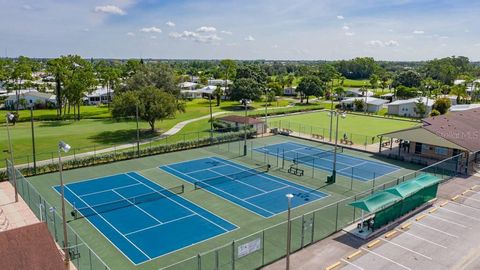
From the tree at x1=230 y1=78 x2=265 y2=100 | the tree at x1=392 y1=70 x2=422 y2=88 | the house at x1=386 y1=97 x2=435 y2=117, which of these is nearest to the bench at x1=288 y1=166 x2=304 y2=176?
the house at x1=386 y1=97 x2=435 y2=117

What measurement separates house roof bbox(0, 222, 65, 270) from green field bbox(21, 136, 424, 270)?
5.52 meters

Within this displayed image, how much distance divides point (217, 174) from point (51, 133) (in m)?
35.7

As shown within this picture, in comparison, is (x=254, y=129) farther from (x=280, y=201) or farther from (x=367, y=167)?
(x=280, y=201)

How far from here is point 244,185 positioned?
36.1 m

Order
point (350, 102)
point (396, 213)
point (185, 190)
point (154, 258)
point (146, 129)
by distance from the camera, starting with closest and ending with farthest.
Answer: point (154, 258) < point (396, 213) < point (185, 190) < point (146, 129) < point (350, 102)

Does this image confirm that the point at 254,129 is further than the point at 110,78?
No

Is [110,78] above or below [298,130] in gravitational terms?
above

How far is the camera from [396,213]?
2767 centimetres

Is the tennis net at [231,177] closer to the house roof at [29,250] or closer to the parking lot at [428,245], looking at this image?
the parking lot at [428,245]

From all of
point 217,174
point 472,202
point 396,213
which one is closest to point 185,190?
point 217,174

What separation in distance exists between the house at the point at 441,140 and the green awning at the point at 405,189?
46.8 ft

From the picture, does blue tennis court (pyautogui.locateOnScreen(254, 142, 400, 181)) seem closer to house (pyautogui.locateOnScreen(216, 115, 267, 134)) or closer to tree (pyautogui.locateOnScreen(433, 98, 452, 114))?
house (pyautogui.locateOnScreen(216, 115, 267, 134))

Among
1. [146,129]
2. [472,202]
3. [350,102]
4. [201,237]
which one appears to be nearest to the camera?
[201,237]

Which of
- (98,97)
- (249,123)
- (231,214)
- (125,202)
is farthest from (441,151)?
(98,97)
